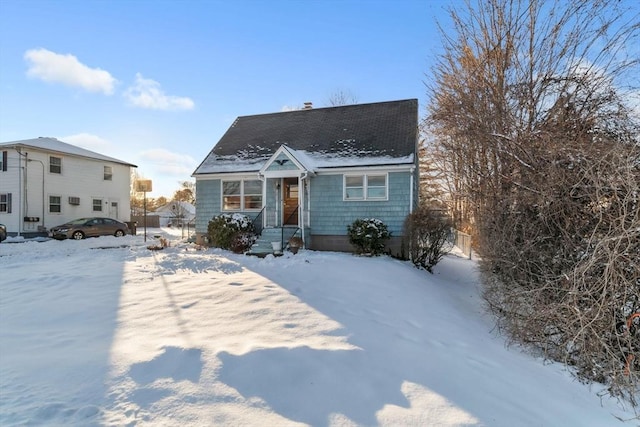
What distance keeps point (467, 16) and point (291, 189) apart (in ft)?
30.6

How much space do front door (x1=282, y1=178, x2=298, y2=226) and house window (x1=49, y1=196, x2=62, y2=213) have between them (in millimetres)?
16154

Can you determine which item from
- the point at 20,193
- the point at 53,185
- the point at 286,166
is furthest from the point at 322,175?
the point at 53,185

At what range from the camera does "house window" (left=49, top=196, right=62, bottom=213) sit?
21594mm

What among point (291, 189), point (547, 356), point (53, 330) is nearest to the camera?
point (53, 330)

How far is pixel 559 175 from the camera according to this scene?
5172mm

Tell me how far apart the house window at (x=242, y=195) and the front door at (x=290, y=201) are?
3.48 ft

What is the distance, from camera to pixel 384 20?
12375mm

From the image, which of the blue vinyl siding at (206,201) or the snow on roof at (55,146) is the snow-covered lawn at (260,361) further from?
the snow on roof at (55,146)

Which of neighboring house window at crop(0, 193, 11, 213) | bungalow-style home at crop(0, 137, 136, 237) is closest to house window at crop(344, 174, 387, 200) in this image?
bungalow-style home at crop(0, 137, 136, 237)

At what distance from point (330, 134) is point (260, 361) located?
1328 cm

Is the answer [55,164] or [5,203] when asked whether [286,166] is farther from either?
[5,203]

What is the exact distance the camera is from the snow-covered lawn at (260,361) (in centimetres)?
313

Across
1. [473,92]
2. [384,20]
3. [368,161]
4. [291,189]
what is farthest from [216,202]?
[473,92]

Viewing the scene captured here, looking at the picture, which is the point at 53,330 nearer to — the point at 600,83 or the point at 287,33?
the point at 287,33
